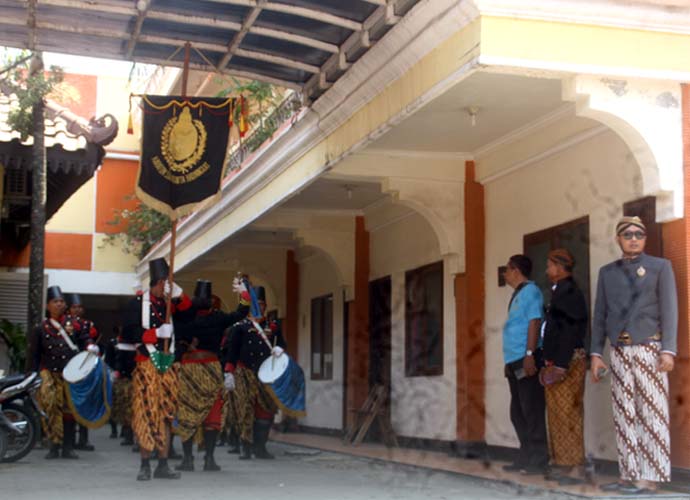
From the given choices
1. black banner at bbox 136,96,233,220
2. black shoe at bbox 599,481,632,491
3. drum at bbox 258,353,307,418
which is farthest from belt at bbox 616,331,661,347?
drum at bbox 258,353,307,418

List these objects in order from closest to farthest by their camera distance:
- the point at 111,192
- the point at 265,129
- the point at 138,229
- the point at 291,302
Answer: the point at 265,129 → the point at 291,302 → the point at 138,229 → the point at 111,192

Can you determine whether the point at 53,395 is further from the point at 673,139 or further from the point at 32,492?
the point at 673,139

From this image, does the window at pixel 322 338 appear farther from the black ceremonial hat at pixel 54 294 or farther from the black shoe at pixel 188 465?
the black shoe at pixel 188 465

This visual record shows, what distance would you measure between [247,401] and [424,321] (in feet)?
8.15

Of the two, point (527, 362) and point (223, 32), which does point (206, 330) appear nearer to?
point (223, 32)

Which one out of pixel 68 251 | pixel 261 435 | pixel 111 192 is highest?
pixel 111 192

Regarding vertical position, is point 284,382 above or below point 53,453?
above

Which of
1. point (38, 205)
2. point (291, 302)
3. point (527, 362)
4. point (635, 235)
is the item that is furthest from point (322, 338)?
point (635, 235)

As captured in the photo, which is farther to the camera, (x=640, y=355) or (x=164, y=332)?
(x=164, y=332)

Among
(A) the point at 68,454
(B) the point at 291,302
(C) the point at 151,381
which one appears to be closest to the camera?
(C) the point at 151,381

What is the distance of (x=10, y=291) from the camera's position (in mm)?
24453

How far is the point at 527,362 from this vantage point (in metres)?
8.83

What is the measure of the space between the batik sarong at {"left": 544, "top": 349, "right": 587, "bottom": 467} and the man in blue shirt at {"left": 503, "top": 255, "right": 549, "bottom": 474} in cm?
37

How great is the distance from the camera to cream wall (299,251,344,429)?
52.3ft
